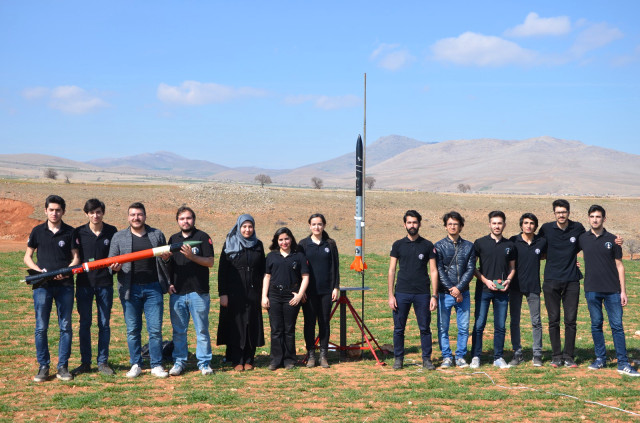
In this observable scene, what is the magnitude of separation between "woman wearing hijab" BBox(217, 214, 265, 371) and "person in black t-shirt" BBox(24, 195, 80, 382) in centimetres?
195

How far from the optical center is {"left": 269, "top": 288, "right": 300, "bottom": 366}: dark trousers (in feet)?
28.2

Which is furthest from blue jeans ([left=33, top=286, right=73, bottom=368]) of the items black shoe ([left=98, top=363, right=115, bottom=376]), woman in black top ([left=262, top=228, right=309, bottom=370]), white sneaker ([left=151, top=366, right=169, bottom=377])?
woman in black top ([left=262, top=228, right=309, bottom=370])

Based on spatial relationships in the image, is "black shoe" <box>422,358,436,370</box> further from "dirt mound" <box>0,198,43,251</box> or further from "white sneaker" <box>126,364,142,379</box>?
"dirt mound" <box>0,198,43,251</box>

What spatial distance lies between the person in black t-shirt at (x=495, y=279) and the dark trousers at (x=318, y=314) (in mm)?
2113

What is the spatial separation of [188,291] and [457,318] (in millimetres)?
3810

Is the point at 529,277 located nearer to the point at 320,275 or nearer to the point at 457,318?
the point at 457,318

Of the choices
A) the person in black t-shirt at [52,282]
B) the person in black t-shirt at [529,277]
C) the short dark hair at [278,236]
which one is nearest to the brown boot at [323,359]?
the short dark hair at [278,236]

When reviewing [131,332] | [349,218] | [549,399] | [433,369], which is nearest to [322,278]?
[433,369]

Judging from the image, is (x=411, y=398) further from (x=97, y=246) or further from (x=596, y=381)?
(x=97, y=246)

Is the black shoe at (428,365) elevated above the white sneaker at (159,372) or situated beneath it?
situated beneath

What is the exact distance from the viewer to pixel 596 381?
26.2ft

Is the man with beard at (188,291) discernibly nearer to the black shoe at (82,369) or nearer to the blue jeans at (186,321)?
the blue jeans at (186,321)

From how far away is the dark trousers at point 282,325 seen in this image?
860 centimetres

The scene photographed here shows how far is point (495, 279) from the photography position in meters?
8.66
